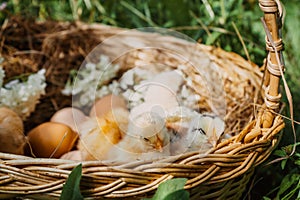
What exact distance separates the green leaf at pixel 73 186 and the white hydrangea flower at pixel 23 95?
53cm

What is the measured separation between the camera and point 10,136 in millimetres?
1113

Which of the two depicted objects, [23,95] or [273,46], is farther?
[23,95]

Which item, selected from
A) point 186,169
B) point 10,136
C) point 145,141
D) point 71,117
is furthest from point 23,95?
point 186,169

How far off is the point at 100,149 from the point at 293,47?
1.32 m

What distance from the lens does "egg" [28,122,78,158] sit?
118 centimetres

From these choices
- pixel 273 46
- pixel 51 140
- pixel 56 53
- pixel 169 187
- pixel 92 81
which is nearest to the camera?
pixel 169 187

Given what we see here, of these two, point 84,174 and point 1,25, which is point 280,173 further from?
point 1,25

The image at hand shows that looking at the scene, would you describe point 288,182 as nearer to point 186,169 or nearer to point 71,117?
point 186,169

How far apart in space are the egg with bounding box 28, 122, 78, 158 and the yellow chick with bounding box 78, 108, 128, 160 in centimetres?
6

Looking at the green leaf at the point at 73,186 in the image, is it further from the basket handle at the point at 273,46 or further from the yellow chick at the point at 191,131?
the basket handle at the point at 273,46

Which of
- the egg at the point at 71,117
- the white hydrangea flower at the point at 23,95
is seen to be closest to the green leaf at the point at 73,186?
the egg at the point at 71,117

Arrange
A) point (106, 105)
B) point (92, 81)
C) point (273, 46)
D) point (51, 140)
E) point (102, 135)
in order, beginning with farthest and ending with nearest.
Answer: point (92, 81)
point (106, 105)
point (51, 140)
point (102, 135)
point (273, 46)

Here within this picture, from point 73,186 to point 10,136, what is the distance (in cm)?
32

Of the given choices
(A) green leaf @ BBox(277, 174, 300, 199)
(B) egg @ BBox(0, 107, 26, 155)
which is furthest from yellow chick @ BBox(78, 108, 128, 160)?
(A) green leaf @ BBox(277, 174, 300, 199)
